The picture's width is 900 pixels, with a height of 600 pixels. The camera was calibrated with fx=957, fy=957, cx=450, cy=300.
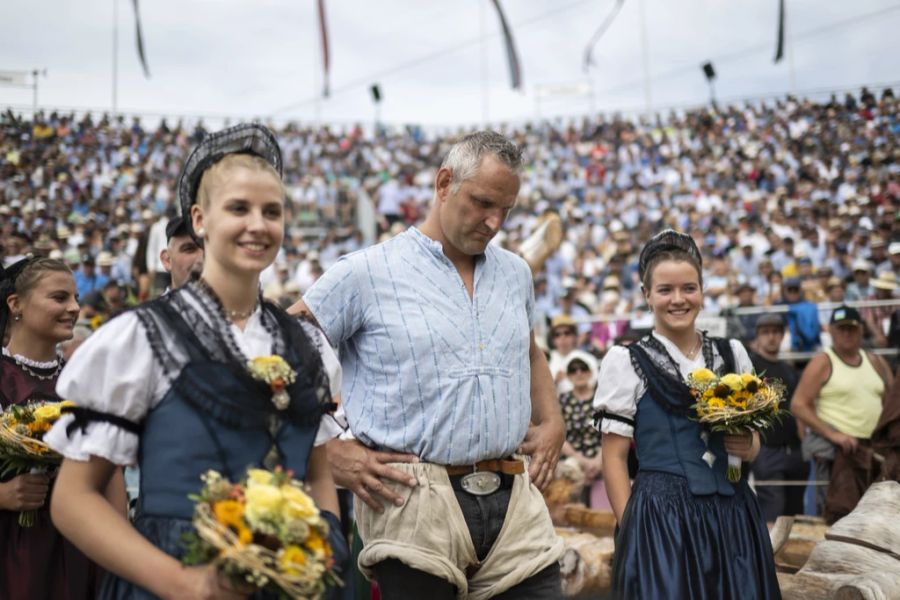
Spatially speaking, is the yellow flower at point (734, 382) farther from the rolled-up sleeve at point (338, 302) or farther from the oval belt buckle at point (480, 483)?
the rolled-up sleeve at point (338, 302)

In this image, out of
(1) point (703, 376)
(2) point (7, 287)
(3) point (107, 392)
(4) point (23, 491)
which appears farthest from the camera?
(2) point (7, 287)

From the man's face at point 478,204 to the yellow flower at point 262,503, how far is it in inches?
60.2

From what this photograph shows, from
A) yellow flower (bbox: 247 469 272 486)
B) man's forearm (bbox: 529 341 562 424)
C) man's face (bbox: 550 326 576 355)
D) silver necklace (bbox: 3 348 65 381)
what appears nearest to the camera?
yellow flower (bbox: 247 469 272 486)

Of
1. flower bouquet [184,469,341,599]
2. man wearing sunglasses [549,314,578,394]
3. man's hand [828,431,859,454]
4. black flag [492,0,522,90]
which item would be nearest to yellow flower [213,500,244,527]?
flower bouquet [184,469,341,599]

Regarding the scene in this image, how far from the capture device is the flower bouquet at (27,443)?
330 centimetres

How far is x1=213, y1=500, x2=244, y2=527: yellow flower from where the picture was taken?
6.51ft

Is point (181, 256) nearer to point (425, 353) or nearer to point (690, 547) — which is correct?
point (425, 353)

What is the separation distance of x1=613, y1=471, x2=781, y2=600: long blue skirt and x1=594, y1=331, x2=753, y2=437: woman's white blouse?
0.28 metres

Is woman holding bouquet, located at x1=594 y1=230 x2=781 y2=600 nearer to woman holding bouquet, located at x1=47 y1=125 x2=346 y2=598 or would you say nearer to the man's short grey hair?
the man's short grey hair

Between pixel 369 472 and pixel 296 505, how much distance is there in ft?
3.77

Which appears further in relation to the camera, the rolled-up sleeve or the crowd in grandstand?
the crowd in grandstand

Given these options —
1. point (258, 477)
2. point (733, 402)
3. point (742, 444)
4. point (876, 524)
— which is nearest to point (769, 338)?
point (876, 524)

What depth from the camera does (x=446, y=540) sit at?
311 centimetres

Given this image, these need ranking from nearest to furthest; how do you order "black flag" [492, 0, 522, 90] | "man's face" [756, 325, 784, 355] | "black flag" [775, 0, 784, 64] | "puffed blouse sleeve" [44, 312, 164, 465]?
"puffed blouse sleeve" [44, 312, 164, 465] → "man's face" [756, 325, 784, 355] → "black flag" [775, 0, 784, 64] → "black flag" [492, 0, 522, 90]
